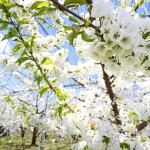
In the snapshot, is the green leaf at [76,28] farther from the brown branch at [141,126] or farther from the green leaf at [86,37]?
the brown branch at [141,126]

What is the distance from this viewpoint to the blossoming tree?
0.94 m

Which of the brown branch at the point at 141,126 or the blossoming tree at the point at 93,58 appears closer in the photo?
the blossoming tree at the point at 93,58

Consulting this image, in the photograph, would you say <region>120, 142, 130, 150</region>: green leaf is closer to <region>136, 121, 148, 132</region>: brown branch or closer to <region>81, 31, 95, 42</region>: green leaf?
Answer: <region>136, 121, 148, 132</region>: brown branch

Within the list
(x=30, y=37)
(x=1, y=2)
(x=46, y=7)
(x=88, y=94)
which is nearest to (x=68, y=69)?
(x=88, y=94)

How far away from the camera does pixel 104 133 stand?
2.05 m

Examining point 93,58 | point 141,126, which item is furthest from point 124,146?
point 93,58

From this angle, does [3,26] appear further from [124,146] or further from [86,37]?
[124,146]

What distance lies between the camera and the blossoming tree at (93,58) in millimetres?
944

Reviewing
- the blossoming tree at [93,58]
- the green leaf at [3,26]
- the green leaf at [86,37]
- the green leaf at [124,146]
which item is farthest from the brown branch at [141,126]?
the green leaf at [86,37]

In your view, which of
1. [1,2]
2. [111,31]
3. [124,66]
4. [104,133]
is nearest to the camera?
[111,31]

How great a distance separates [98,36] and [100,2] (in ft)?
0.40

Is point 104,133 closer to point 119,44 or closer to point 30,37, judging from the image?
point 30,37

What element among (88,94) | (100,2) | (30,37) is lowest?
(100,2)

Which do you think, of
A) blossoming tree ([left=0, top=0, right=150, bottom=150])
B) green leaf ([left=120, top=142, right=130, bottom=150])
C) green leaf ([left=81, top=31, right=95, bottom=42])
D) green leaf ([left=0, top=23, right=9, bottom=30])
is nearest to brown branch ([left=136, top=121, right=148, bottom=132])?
blossoming tree ([left=0, top=0, right=150, bottom=150])
